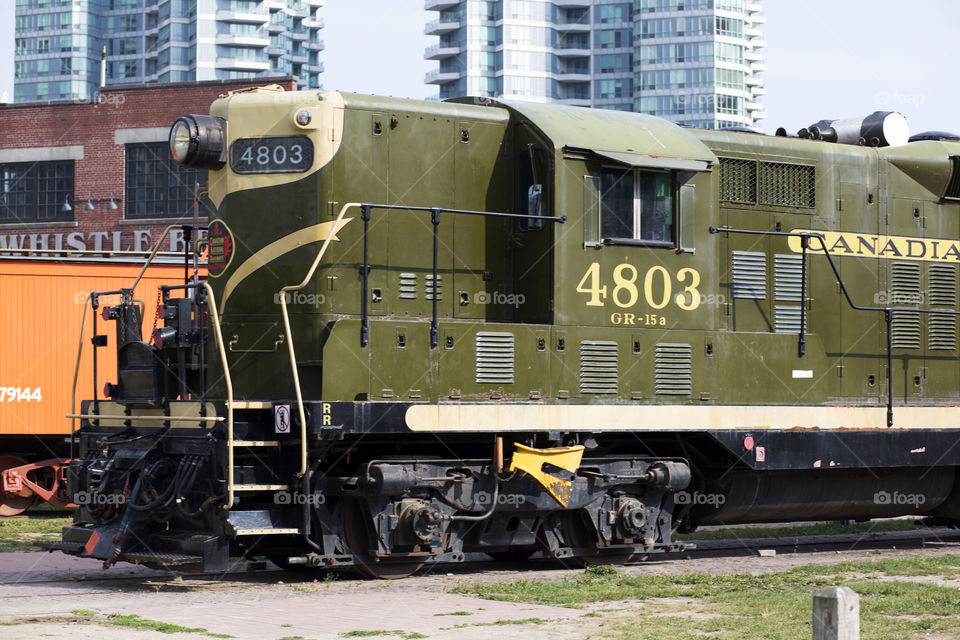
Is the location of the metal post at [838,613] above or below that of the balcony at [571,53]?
below

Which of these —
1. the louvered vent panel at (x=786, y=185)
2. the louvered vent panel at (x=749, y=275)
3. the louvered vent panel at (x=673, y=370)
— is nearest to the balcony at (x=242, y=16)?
the louvered vent panel at (x=786, y=185)

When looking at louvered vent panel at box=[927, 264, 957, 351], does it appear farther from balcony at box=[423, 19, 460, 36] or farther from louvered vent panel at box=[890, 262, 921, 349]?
balcony at box=[423, 19, 460, 36]

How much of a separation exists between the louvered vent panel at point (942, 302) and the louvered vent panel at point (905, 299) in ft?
0.63

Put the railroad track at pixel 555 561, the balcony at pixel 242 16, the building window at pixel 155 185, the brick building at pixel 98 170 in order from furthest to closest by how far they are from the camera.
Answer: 1. the balcony at pixel 242 16
2. the brick building at pixel 98 170
3. the building window at pixel 155 185
4. the railroad track at pixel 555 561

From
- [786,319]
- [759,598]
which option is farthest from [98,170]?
[759,598]

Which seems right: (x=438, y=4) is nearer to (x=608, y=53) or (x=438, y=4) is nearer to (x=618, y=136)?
(x=608, y=53)

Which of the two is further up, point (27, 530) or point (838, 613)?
point (838, 613)

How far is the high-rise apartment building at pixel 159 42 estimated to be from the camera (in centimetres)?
12900

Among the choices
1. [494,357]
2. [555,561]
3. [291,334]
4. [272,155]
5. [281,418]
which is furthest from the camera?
[555,561]

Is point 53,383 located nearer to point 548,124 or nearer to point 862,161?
point 548,124

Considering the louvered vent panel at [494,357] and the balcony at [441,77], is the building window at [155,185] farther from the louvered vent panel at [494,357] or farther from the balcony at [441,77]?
the balcony at [441,77]

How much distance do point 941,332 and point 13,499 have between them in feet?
46.6

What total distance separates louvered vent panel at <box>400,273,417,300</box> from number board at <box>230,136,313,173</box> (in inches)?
54.1

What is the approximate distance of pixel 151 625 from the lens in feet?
27.4
